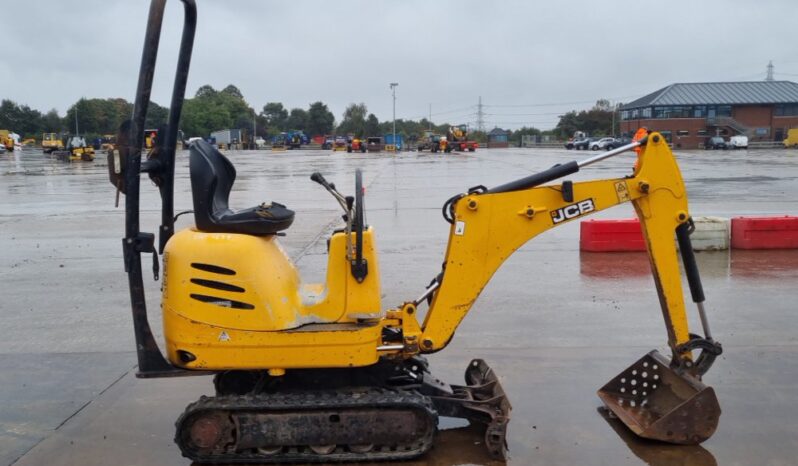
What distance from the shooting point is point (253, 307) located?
163 inches

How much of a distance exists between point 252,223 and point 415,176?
81.0 feet

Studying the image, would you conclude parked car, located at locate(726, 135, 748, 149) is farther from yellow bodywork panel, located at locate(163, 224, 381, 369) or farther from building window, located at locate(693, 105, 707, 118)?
yellow bodywork panel, located at locate(163, 224, 381, 369)

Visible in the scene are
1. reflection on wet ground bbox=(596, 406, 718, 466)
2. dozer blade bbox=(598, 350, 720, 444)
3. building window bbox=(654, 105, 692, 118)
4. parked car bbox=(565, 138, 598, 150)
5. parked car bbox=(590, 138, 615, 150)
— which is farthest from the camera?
building window bbox=(654, 105, 692, 118)

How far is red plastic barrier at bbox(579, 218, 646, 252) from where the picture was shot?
1038cm

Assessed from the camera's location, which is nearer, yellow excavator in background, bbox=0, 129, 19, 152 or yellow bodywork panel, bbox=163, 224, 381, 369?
yellow bodywork panel, bbox=163, 224, 381, 369

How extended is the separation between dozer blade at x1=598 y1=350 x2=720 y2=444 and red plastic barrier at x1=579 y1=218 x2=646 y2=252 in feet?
18.2

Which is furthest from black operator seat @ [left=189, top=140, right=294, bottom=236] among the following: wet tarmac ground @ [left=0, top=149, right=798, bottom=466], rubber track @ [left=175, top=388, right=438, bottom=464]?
wet tarmac ground @ [left=0, top=149, right=798, bottom=466]

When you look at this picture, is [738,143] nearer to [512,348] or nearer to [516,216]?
[512,348]

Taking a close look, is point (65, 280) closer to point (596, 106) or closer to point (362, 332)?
point (362, 332)

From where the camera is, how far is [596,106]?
107 m

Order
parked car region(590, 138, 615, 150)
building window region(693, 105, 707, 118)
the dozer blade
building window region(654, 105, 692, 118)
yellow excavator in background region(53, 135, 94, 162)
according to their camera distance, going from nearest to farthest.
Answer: the dozer blade → yellow excavator in background region(53, 135, 94, 162) → parked car region(590, 138, 615, 150) → building window region(654, 105, 692, 118) → building window region(693, 105, 707, 118)

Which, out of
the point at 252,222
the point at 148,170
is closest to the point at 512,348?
the point at 252,222

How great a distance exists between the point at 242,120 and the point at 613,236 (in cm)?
→ 9547

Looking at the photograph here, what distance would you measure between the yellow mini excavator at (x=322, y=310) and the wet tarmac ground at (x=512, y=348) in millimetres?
363
